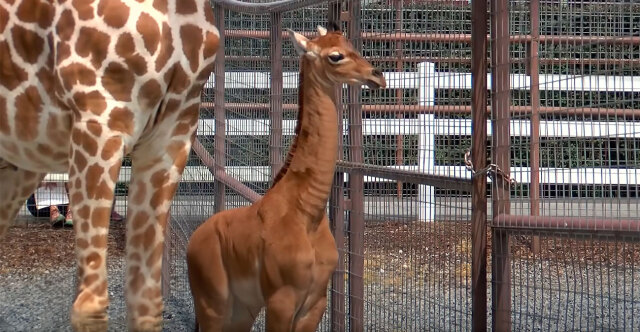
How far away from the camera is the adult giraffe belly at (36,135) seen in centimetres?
388

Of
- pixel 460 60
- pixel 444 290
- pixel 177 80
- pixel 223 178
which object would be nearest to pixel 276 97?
pixel 223 178

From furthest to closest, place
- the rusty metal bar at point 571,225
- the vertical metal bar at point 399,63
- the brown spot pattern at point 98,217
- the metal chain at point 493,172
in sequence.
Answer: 1. the vertical metal bar at point 399,63
2. the metal chain at point 493,172
3. the brown spot pattern at point 98,217
4. the rusty metal bar at point 571,225

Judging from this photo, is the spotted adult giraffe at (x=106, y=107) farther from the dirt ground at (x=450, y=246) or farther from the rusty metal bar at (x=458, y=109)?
the dirt ground at (x=450, y=246)

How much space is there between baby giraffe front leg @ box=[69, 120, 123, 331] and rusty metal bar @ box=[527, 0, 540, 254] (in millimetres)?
1695

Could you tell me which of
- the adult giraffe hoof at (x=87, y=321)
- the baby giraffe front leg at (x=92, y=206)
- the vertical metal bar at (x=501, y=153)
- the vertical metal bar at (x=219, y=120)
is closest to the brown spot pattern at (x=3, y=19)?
the baby giraffe front leg at (x=92, y=206)

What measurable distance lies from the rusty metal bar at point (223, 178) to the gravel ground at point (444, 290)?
0.78 m

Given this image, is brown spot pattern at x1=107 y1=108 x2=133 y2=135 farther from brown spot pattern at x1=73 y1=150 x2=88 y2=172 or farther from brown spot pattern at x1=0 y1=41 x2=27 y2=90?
brown spot pattern at x1=0 y1=41 x2=27 y2=90

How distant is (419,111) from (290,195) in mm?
892

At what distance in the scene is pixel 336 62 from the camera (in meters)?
4.24

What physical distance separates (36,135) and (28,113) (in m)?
0.10

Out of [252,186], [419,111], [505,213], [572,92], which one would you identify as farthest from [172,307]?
[572,92]

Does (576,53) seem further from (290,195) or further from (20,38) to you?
(20,38)

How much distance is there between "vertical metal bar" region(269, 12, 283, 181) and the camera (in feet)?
19.1

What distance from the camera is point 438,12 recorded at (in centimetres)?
489
